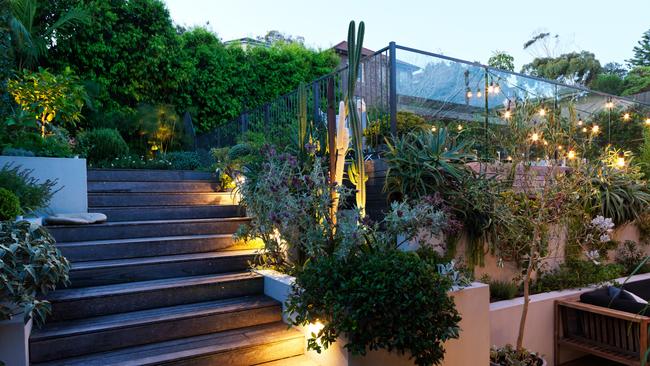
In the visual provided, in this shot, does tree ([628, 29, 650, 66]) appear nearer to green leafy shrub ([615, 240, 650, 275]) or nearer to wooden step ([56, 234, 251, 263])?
green leafy shrub ([615, 240, 650, 275])

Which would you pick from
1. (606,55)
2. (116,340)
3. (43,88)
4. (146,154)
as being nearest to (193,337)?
(116,340)

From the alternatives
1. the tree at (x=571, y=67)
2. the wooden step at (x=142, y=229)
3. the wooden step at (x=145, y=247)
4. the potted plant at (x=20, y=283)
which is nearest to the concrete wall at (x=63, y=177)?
the wooden step at (x=142, y=229)

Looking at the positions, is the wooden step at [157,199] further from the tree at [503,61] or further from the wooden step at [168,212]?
the tree at [503,61]

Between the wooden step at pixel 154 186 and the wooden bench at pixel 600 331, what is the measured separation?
174 inches

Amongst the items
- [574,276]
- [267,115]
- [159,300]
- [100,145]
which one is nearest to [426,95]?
[574,276]

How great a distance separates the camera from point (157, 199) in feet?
16.2

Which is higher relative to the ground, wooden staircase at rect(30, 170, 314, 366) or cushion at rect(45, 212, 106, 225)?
cushion at rect(45, 212, 106, 225)

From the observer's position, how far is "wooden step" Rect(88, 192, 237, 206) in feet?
15.3

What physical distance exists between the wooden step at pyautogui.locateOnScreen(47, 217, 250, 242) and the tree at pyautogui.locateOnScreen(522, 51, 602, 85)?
1992 centimetres

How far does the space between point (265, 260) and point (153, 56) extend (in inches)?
330

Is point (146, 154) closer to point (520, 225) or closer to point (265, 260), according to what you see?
point (265, 260)

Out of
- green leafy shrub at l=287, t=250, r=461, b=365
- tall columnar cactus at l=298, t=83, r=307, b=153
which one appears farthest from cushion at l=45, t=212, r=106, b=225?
green leafy shrub at l=287, t=250, r=461, b=365

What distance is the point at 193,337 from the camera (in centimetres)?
304

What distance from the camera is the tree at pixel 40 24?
8.43m
